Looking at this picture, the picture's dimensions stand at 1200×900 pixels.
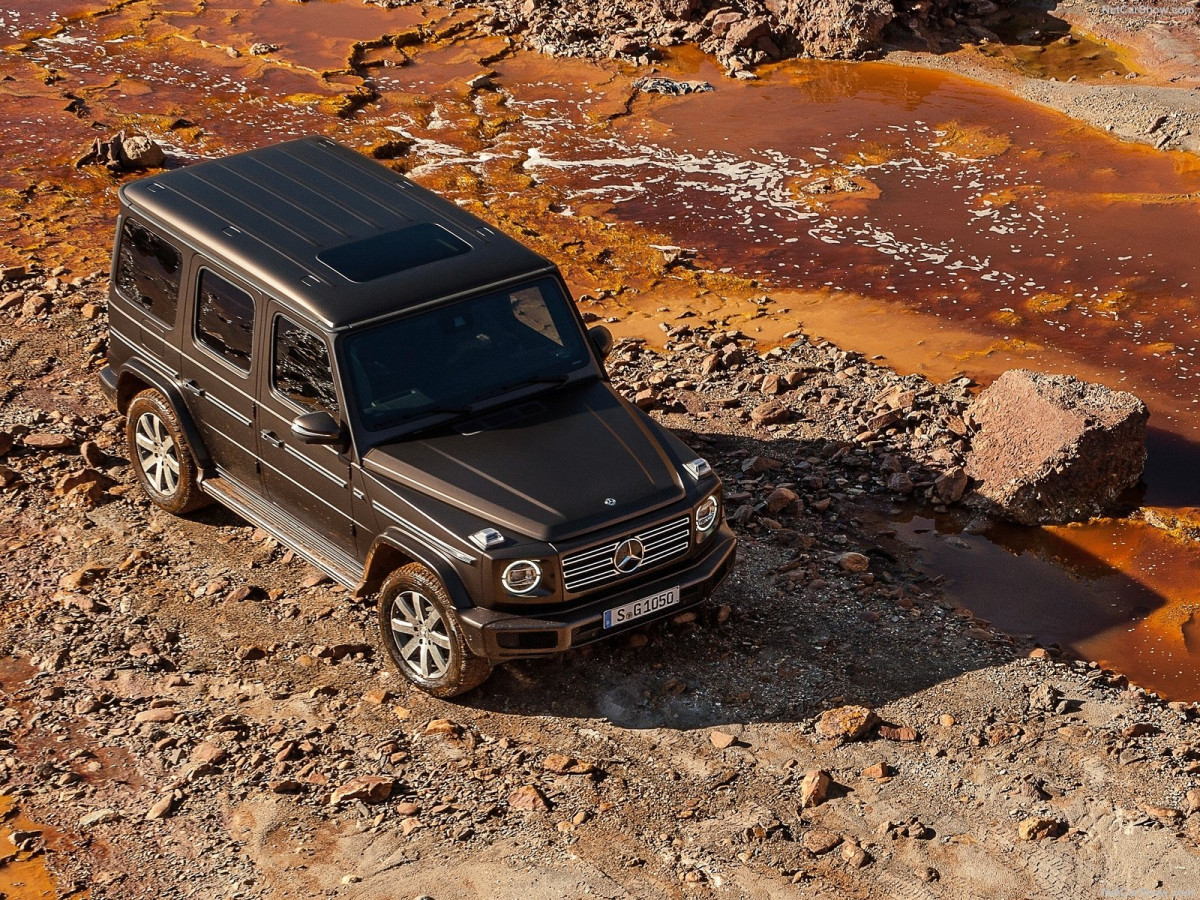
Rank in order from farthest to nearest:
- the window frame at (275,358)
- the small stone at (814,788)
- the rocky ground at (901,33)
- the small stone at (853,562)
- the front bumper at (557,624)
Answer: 1. the rocky ground at (901,33)
2. the small stone at (853,562)
3. the window frame at (275,358)
4. the front bumper at (557,624)
5. the small stone at (814,788)

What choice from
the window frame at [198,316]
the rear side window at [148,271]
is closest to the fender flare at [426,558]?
the window frame at [198,316]

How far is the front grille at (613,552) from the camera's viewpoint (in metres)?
6.35

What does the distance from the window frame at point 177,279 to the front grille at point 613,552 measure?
3.11m

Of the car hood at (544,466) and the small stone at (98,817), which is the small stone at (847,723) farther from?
the small stone at (98,817)

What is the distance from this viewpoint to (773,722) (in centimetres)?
673

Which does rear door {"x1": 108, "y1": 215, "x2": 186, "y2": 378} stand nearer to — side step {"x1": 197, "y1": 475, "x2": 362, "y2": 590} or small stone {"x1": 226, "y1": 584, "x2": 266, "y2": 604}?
side step {"x1": 197, "y1": 475, "x2": 362, "y2": 590}

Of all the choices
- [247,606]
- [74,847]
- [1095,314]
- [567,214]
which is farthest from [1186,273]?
[74,847]

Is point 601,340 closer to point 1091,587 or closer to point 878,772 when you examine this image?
point 878,772

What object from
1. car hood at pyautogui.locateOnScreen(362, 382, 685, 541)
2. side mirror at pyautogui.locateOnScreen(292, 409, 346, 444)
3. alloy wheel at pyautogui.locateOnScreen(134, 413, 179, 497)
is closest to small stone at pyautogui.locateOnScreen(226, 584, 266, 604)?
alloy wheel at pyautogui.locateOnScreen(134, 413, 179, 497)

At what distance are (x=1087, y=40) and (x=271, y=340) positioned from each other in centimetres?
1733

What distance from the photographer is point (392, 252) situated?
7.26 metres

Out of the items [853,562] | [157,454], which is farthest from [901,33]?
[157,454]

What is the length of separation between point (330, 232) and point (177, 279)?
41.5 inches

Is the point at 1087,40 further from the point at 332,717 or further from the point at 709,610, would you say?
the point at 332,717
